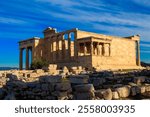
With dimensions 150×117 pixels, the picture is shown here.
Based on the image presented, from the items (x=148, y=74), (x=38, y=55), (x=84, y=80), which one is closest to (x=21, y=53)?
(x=38, y=55)

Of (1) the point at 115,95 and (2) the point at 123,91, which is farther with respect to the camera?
(2) the point at 123,91

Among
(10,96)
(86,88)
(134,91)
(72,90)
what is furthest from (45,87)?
(134,91)

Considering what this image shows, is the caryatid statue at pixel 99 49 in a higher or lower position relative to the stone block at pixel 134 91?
higher

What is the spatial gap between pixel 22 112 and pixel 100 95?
8.33 ft

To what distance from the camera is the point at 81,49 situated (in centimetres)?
5475

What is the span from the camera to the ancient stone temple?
49.9 m

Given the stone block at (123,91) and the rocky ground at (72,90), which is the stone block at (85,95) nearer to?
the rocky ground at (72,90)

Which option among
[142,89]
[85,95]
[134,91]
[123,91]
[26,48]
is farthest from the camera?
[26,48]

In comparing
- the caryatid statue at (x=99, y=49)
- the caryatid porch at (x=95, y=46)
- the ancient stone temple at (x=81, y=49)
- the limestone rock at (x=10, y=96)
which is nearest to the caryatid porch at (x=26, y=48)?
the ancient stone temple at (x=81, y=49)

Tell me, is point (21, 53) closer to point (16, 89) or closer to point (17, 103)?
point (16, 89)

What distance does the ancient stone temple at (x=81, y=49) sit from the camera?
4994 cm

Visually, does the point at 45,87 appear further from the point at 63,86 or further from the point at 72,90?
the point at 72,90

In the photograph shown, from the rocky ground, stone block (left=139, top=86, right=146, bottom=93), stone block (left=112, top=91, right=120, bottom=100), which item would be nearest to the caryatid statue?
the rocky ground

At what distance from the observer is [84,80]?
1146cm
